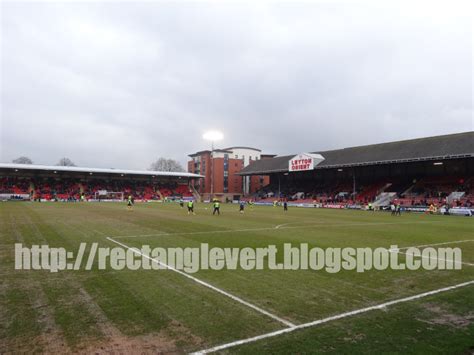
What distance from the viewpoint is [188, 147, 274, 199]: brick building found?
92.8 meters

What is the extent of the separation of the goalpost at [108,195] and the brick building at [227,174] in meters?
23.1

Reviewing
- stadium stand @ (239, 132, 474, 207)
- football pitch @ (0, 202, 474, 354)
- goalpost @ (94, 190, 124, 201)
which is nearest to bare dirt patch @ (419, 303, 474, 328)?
football pitch @ (0, 202, 474, 354)

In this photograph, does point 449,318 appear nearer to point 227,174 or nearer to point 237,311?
point 237,311

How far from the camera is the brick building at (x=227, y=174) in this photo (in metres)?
92.8

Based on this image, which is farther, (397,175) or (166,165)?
(166,165)

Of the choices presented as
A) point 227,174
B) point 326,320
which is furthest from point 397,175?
point 326,320

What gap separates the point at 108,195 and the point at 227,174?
33.1 m

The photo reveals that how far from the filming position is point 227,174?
94.2 meters

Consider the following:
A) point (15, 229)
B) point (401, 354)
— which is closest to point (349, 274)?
point (401, 354)

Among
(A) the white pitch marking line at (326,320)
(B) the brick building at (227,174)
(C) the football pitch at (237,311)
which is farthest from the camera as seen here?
(B) the brick building at (227,174)

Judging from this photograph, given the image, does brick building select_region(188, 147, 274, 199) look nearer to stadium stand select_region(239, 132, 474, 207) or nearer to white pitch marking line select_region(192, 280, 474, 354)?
stadium stand select_region(239, 132, 474, 207)

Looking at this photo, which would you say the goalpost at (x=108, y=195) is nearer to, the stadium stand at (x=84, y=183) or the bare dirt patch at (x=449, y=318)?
the stadium stand at (x=84, y=183)

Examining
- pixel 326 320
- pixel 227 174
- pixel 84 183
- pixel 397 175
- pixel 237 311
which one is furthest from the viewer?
pixel 227 174

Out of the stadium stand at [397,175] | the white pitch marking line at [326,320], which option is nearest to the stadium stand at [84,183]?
the stadium stand at [397,175]
